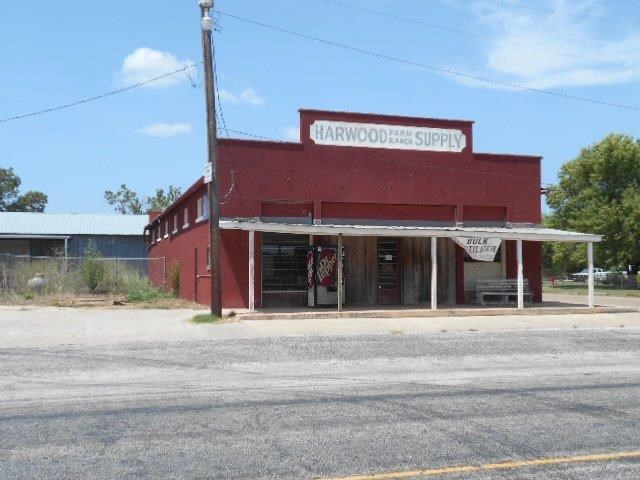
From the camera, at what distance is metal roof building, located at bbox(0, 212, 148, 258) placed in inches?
1722

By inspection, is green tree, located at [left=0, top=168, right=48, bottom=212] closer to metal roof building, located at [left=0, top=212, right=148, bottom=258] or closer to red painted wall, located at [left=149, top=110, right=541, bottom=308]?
metal roof building, located at [left=0, top=212, right=148, bottom=258]

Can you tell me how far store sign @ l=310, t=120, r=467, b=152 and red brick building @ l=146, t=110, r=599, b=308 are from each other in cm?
3

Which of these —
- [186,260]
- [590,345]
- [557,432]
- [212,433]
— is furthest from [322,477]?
[186,260]

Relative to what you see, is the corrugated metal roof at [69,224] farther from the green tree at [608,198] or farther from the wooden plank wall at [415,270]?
the green tree at [608,198]

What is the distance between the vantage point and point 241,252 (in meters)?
21.1

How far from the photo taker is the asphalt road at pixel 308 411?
5.73m

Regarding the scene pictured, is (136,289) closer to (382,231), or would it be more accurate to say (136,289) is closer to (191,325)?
(191,325)

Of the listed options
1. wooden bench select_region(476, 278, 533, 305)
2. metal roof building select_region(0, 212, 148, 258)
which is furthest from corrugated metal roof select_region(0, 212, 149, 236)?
wooden bench select_region(476, 278, 533, 305)

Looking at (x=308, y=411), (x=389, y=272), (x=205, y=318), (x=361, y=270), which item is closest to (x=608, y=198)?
(x=389, y=272)

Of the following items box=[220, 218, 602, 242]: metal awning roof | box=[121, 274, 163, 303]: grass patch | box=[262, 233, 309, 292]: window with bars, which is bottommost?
box=[121, 274, 163, 303]: grass patch

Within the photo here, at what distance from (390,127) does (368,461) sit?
17945 mm

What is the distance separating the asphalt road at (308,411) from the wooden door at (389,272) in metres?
9.89

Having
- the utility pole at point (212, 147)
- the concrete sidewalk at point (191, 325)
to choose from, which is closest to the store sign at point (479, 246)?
the concrete sidewalk at point (191, 325)

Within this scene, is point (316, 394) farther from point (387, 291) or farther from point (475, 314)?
point (387, 291)
